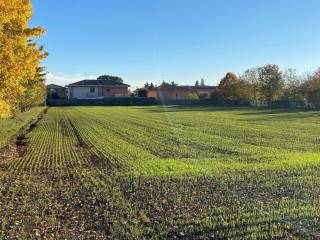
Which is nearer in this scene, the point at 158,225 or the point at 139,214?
the point at 158,225

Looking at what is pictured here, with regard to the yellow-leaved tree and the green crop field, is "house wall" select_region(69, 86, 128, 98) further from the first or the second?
the green crop field

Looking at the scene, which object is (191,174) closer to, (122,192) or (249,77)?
(122,192)

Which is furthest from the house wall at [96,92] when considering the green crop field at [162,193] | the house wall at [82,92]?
the green crop field at [162,193]

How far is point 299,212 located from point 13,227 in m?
5.42

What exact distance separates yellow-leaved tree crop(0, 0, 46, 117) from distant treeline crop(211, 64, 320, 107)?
6497cm

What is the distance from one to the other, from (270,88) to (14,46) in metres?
77.3

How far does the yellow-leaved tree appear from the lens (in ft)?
50.2

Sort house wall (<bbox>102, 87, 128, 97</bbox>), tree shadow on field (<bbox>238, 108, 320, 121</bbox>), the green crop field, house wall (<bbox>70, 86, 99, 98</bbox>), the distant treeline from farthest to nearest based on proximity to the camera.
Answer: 1. house wall (<bbox>102, 87, 128, 97</bbox>)
2. house wall (<bbox>70, 86, 99, 98</bbox>)
3. the distant treeline
4. tree shadow on field (<bbox>238, 108, 320, 121</bbox>)
5. the green crop field

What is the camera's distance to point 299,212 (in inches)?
322

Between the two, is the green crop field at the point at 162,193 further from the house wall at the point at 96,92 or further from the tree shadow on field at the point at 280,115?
the house wall at the point at 96,92

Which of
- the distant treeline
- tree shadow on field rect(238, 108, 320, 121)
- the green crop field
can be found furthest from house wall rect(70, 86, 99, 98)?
the green crop field

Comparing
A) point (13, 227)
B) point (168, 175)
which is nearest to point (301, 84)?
point (168, 175)

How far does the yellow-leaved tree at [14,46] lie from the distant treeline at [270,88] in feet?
213

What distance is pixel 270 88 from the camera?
292 ft
